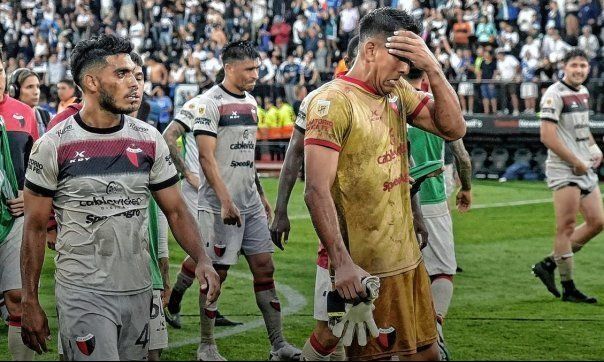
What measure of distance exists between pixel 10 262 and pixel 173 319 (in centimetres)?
270

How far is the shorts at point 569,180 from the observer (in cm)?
1127

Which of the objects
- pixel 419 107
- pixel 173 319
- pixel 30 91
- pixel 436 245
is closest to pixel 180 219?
pixel 419 107

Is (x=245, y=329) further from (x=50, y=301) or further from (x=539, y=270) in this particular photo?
(x=539, y=270)

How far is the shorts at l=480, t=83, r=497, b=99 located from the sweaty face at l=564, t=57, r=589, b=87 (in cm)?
1464

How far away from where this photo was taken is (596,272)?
1312cm

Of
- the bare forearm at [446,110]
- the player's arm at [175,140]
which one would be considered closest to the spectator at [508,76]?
the player's arm at [175,140]

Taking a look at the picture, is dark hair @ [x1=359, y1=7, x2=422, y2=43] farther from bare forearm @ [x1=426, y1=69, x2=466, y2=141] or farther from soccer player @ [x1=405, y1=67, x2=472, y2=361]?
soccer player @ [x1=405, y1=67, x2=472, y2=361]

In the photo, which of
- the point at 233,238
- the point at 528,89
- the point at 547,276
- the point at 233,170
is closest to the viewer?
the point at 233,238

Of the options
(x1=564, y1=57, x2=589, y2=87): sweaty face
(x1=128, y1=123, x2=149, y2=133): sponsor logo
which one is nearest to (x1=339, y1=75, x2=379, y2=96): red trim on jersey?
(x1=128, y1=123, x2=149, y2=133): sponsor logo

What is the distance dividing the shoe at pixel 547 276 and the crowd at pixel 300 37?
934cm

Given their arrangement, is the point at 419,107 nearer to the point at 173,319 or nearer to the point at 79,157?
the point at 79,157

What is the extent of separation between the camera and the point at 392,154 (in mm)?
5879

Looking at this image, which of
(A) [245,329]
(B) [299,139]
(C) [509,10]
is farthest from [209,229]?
(C) [509,10]

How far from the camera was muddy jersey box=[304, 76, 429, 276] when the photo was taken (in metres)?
5.72
